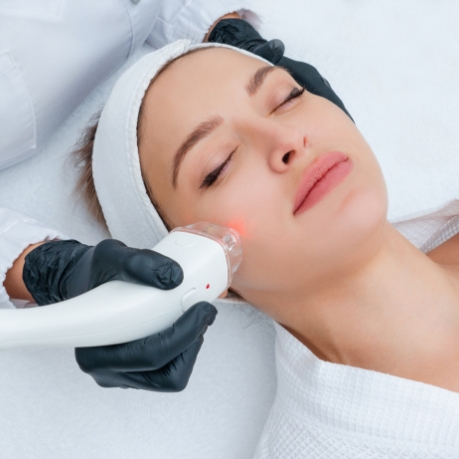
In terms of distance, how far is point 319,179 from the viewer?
965mm

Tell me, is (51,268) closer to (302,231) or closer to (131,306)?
(131,306)

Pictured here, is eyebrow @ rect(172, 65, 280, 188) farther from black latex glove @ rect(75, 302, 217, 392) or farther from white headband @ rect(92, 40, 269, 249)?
black latex glove @ rect(75, 302, 217, 392)

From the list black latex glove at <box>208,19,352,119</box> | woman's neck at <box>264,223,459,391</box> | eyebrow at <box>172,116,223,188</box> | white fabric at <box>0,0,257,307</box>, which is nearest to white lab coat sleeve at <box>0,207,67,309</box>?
white fabric at <box>0,0,257,307</box>

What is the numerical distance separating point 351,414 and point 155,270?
1.76 ft

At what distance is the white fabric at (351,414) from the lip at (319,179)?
366 mm

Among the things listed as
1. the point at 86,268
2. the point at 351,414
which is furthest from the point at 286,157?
the point at 351,414

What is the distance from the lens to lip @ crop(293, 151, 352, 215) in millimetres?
949

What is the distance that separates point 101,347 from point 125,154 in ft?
1.34

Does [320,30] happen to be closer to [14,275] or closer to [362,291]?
[362,291]

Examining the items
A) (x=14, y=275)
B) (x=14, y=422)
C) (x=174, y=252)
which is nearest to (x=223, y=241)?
(x=174, y=252)

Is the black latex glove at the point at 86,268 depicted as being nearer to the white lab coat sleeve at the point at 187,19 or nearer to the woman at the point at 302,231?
the woman at the point at 302,231

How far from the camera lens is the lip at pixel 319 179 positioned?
95 cm

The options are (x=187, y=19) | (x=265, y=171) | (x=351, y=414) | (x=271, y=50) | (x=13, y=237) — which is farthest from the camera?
(x=187, y=19)

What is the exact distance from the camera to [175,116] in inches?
40.0
